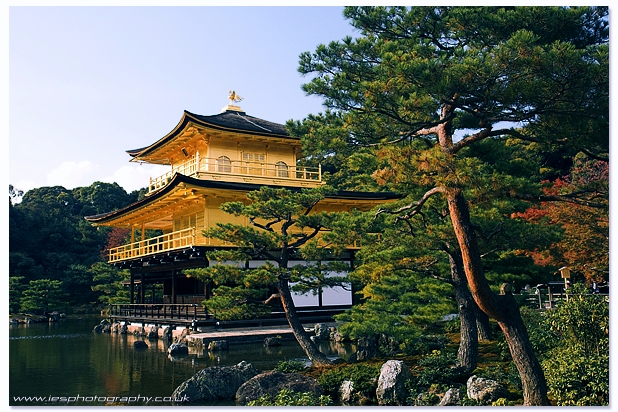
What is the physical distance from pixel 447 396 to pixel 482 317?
467 cm

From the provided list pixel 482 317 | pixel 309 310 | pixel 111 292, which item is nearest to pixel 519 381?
pixel 482 317

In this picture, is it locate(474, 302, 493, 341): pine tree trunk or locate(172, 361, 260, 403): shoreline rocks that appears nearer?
locate(172, 361, 260, 403): shoreline rocks

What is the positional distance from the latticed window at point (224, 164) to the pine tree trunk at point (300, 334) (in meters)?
9.66

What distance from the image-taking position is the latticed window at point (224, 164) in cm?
2027

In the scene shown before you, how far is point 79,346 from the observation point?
682 inches

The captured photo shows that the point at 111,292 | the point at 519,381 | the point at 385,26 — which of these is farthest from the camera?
the point at 111,292

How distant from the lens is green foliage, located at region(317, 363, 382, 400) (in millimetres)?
8445

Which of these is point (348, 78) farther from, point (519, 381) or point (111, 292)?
point (111, 292)

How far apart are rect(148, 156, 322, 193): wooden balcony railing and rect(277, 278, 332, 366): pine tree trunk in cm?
876

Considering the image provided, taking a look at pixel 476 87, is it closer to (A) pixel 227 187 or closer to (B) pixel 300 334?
(B) pixel 300 334

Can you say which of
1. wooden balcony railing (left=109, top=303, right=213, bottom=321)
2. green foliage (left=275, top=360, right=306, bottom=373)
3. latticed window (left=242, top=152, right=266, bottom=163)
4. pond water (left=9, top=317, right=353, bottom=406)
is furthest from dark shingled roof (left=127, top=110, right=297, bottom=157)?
green foliage (left=275, top=360, right=306, bottom=373)

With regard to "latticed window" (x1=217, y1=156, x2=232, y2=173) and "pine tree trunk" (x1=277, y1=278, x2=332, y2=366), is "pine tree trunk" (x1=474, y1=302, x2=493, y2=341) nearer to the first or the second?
"pine tree trunk" (x1=277, y1=278, x2=332, y2=366)

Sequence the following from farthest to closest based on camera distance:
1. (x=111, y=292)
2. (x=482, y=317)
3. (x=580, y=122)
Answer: (x=111, y=292) < (x=482, y=317) < (x=580, y=122)

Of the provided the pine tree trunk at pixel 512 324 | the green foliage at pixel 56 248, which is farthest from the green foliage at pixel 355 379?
the green foliage at pixel 56 248
